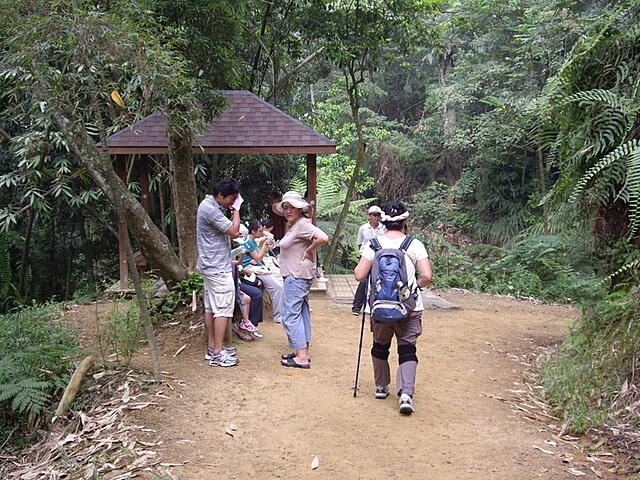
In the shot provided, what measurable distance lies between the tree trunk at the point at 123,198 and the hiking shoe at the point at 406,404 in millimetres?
2892

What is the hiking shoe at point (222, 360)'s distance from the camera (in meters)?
5.71

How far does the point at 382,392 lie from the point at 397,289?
1095 millimetres

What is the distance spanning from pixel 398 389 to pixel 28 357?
3.17 metres

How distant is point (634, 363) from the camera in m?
4.97

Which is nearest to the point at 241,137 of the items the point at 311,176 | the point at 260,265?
the point at 311,176

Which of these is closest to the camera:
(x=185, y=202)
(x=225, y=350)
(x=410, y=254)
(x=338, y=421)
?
(x=338, y=421)

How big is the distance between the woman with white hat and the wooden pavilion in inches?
170

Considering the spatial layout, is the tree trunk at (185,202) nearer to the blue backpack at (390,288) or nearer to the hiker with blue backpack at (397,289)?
the hiker with blue backpack at (397,289)

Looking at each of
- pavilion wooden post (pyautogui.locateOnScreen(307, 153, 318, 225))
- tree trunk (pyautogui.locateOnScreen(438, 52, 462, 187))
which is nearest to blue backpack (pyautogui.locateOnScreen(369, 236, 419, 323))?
pavilion wooden post (pyautogui.locateOnScreen(307, 153, 318, 225))

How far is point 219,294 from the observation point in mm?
5707

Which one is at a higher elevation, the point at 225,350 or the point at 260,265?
the point at 260,265

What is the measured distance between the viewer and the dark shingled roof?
989cm

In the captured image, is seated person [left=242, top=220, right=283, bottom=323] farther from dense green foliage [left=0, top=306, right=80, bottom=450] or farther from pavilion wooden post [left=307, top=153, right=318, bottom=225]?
pavilion wooden post [left=307, top=153, right=318, bottom=225]

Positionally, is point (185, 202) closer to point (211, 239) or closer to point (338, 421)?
point (211, 239)
